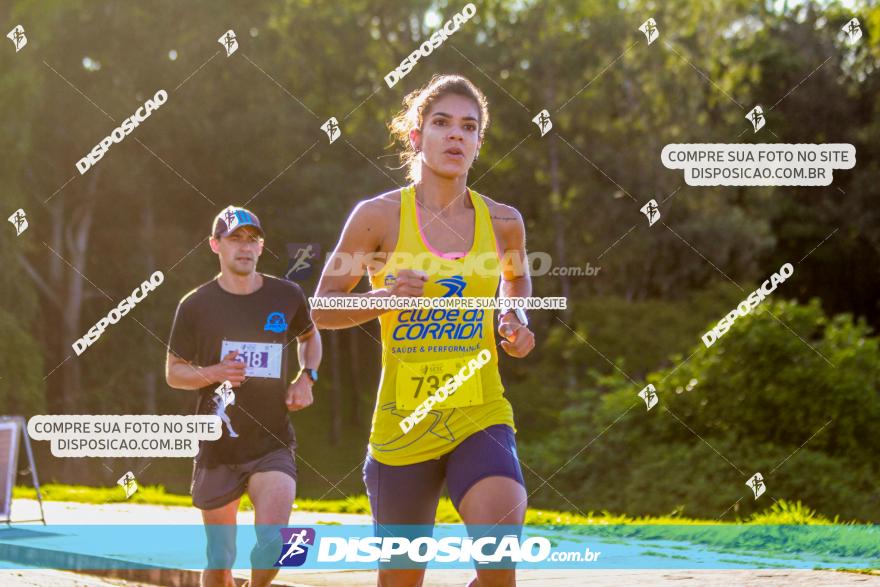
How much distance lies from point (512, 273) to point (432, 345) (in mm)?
609

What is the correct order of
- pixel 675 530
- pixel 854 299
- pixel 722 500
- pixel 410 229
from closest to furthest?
pixel 410 229
pixel 675 530
pixel 722 500
pixel 854 299

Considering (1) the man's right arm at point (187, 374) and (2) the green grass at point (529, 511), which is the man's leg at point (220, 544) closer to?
(1) the man's right arm at point (187, 374)

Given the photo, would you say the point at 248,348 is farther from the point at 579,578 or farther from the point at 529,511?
the point at 529,511

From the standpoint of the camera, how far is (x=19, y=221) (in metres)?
29.0

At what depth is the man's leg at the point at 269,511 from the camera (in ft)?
21.4

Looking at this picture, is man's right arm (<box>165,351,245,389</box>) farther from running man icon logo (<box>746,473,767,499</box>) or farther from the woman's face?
running man icon logo (<box>746,473,767,499</box>)

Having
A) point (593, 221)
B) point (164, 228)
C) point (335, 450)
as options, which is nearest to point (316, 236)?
point (164, 228)

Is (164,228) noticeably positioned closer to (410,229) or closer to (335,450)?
(335,450)

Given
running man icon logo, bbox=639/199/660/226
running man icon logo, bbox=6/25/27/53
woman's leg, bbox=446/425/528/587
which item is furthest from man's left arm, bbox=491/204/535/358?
running man icon logo, bbox=6/25/27/53

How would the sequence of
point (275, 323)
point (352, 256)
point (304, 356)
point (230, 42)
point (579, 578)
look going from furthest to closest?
point (230, 42) < point (579, 578) < point (304, 356) < point (275, 323) < point (352, 256)

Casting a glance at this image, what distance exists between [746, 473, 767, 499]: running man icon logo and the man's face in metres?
9.71

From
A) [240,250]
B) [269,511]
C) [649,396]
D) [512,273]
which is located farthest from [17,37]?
[512,273]

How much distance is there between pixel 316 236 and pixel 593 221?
924cm

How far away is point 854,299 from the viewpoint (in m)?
44.5
